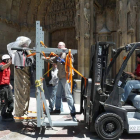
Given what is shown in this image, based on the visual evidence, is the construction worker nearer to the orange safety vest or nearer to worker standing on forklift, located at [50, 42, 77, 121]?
the orange safety vest

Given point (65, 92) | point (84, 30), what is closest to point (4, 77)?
point (65, 92)

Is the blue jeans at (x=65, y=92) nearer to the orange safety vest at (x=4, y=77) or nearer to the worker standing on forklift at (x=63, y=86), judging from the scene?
the worker standing on forklift at (x=63, y=86)

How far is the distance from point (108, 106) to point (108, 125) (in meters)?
0.38

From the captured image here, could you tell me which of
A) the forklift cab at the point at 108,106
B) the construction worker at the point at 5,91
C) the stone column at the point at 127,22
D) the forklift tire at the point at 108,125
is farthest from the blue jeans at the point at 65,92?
the stone column at the point at 127,22

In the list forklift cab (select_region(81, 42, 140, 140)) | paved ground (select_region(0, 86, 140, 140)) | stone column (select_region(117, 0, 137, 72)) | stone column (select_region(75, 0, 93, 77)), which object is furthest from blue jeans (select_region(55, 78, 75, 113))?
stone column (select_region(117, 0, 137, 72))

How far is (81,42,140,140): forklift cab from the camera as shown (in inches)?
125

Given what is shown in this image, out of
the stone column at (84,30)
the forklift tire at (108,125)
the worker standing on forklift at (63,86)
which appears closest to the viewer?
the forklift tire at (108,125)

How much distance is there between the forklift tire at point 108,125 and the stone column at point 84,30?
12.4 ft

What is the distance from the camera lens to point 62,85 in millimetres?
4188

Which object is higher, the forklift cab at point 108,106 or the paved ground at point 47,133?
the forklift cab at point 108,106

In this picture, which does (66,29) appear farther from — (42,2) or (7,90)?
(7,90)

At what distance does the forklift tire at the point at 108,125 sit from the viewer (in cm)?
318

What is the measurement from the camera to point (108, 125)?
127 inches

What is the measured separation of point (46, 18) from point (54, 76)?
8.30 m
